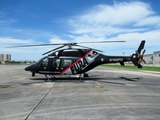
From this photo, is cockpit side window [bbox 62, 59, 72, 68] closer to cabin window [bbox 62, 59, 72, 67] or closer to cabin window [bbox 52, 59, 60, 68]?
cabin window [bbox 62, 59, 72, 67]

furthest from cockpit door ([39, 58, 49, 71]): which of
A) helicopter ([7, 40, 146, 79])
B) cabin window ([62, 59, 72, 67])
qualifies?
cabin window ([62, 59, 72, 67])

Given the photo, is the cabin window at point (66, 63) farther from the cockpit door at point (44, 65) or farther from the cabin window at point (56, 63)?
the cockpit door at point (44, 65)

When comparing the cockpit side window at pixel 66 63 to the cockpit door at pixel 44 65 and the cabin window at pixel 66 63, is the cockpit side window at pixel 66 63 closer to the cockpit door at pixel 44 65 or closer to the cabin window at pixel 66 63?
the cabin window at pixel 66 63

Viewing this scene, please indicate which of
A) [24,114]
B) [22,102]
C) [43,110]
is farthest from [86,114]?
[22,102]

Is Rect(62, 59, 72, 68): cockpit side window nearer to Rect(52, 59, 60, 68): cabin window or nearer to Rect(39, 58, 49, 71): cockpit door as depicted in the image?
Rect(52, 59, 60, 68): cabin window

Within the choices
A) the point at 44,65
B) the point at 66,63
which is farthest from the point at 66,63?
the point at 44,65

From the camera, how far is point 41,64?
1725 centimetres

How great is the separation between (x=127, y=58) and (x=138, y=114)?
12.5 m

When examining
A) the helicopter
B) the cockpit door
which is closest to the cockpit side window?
the helicopter

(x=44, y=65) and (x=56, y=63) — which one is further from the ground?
(x=56, y=63)

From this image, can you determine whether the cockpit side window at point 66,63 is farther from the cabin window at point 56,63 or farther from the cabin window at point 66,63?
the cabin window at point 56,63

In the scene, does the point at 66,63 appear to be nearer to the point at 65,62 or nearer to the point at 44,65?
the point at 65,62

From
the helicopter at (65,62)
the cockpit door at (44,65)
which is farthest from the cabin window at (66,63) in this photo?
the cockpit door at (44,65)

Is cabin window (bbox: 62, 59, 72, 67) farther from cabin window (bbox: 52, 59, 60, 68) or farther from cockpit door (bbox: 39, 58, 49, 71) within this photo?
cockpit door (bbox: 39, 58, 49, 71)
